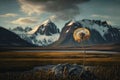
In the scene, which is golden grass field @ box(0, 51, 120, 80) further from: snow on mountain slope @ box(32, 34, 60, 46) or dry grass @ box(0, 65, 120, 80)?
snow on mountain slope @ box(32, 34, 60, 46)

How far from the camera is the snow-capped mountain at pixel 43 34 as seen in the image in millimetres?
9328

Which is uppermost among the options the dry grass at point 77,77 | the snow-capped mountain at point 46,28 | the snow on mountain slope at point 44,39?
the snow-capped mountain at point 46,28

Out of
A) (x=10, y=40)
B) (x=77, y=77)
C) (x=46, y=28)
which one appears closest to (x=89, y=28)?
(x=46, y=28)

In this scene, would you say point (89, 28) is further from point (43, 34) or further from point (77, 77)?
point (77, 77)

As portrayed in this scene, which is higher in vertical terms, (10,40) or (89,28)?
(89,28)

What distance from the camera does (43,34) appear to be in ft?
30.9

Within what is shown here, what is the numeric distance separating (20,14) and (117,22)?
2527mm

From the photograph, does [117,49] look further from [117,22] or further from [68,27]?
[68,27]

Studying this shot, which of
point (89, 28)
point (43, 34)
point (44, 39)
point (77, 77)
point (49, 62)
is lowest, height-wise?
point (77, 77)

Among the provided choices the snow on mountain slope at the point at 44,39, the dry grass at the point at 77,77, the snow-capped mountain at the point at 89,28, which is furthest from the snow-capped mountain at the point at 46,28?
the dry grass at the point at 77,77

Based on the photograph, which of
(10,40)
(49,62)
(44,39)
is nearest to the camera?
(49,62)

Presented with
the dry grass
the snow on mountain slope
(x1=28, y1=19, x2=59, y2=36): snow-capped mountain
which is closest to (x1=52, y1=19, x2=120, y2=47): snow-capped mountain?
the snow on mountain slope

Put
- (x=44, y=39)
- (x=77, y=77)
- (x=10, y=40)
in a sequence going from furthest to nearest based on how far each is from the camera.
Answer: (x=44, y=39), (x=10, y=40), (x=77, y=77)

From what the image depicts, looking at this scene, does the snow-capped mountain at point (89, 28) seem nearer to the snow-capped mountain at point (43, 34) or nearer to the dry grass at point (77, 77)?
the snow-capped mountain at point (43, 34)
